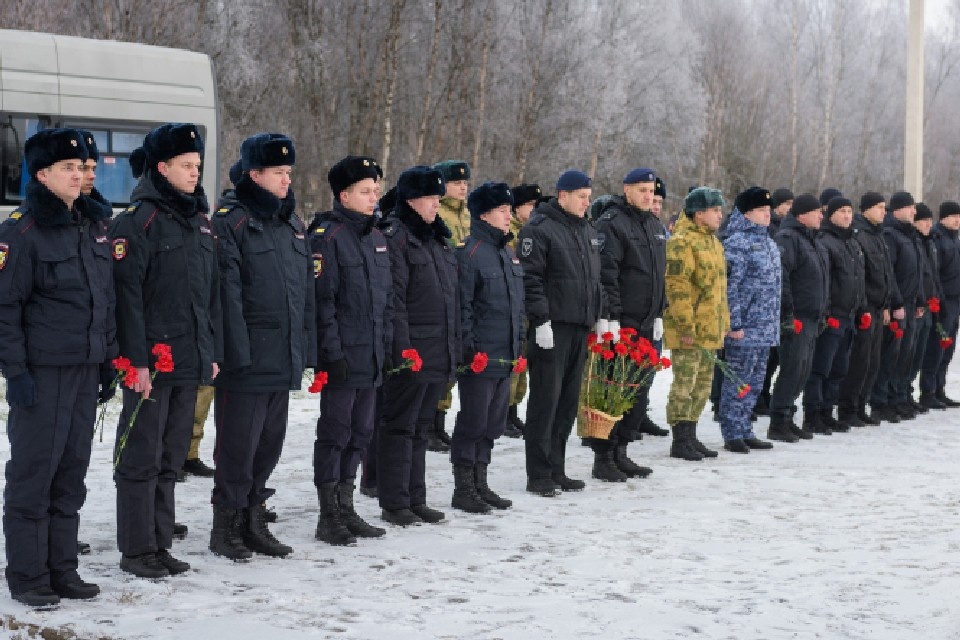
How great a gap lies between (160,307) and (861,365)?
26.5 ft

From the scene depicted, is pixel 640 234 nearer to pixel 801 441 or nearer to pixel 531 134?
pixel 801 441

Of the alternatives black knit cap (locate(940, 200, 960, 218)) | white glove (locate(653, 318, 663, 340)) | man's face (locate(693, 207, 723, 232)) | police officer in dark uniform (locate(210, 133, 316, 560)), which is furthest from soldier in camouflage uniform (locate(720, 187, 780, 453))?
police officer in dark uniform (locate(210, 133, 316, 560))

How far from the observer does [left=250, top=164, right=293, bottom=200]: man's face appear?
6.71 metres

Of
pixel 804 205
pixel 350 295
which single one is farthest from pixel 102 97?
pixel 350 295

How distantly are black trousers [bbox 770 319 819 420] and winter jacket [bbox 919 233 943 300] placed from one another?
100 inches

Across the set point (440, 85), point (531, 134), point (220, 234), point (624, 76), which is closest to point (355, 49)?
point (440, 85)

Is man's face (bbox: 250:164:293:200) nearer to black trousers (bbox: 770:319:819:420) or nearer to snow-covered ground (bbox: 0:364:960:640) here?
snow-covered ground (bbox: 0:364:960:640)

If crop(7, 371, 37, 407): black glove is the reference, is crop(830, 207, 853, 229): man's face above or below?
above

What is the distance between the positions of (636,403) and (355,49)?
2354 cm

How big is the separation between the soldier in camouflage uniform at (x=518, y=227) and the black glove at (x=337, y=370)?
12.5 ft

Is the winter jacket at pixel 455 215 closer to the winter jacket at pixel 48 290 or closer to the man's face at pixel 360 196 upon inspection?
the man's face at pixel 360 196

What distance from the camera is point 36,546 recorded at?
18.7 feet

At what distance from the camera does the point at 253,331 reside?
6.61 m

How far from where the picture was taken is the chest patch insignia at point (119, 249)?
6.07 meters
